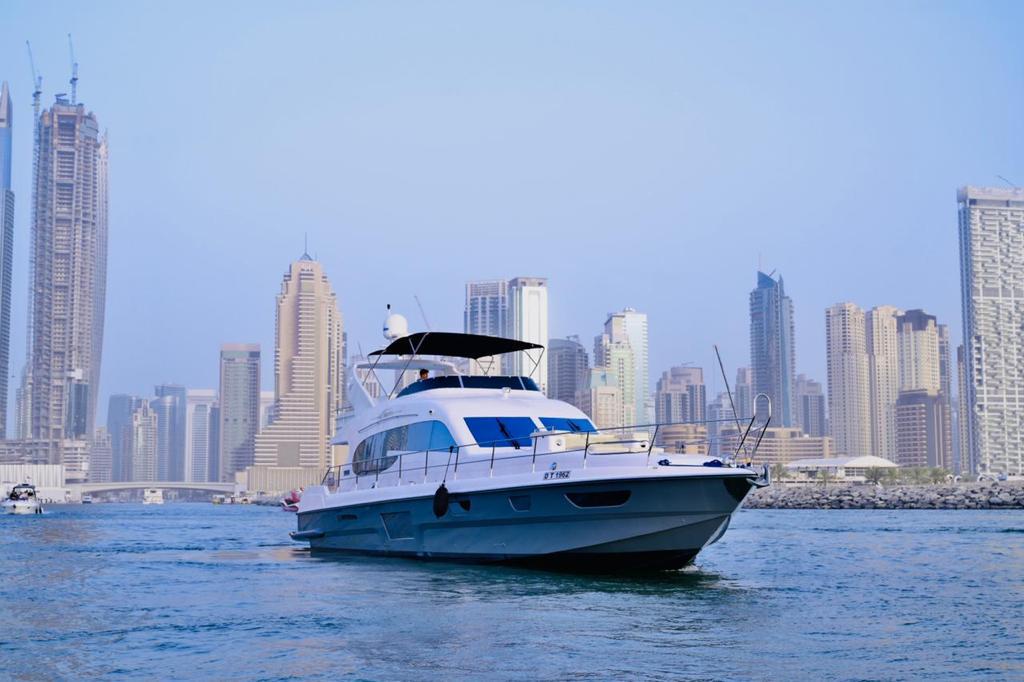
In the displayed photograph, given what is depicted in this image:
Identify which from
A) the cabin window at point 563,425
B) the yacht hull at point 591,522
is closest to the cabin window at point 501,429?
the cabin window at point 563,425

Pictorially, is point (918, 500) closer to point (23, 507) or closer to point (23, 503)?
point (23, 507)

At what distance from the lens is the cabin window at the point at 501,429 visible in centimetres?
2216

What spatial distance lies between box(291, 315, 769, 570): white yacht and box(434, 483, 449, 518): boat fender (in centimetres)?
2

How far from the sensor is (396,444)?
969 inches

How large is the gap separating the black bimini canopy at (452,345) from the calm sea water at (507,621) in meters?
4.67

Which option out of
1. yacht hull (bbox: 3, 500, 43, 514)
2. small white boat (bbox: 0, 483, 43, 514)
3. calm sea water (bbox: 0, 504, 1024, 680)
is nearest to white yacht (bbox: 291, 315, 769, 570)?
calm sea water (bbox: 0, 504, 1024, 680)

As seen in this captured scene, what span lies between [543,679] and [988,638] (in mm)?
5802

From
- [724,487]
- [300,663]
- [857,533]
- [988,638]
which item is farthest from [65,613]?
[857,533]

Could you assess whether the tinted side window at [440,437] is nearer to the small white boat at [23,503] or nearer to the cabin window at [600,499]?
the cabin window at [600,499]

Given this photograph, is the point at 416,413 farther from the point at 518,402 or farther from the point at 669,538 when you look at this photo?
the point at 669,538

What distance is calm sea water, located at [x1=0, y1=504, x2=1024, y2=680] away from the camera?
11.8 metres

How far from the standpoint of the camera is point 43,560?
91.9ft

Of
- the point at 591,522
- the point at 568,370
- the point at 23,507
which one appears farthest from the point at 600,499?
the point at 568,370

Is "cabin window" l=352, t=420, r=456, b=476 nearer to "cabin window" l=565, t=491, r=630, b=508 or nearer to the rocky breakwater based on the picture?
"cabin window" l=565, t=491, r=630, b=508
